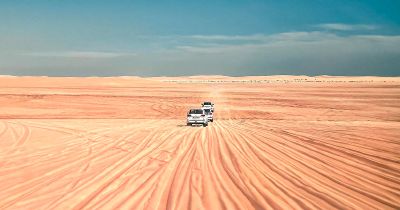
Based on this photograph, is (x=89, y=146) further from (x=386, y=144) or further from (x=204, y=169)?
(x=386, y=144)

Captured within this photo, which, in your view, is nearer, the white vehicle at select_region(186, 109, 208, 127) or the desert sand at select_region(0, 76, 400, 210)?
the desert sand at select_region(0, 76, 400, 210)

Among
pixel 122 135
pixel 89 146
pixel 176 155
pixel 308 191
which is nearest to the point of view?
pixel 308 191

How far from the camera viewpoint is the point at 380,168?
1717 centimetres

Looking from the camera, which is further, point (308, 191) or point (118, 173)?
point (118, 173)

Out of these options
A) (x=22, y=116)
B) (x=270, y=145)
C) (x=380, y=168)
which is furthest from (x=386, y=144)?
(x=22, y=116)

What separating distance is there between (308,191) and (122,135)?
17219 millimetres

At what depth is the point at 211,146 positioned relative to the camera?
23.9 m

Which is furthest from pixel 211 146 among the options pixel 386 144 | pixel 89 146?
pixel 386 144

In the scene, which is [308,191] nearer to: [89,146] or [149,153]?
[149,153]

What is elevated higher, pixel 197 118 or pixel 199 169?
pixel 199 169

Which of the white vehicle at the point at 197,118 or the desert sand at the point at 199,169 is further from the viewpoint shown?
the white vehicle at the point at 197,118

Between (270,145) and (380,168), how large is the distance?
7.30 meters

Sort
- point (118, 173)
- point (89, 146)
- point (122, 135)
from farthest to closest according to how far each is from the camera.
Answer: point (122, 135), point (89, 146), point (118, 173)

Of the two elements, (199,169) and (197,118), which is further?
(197,118)
